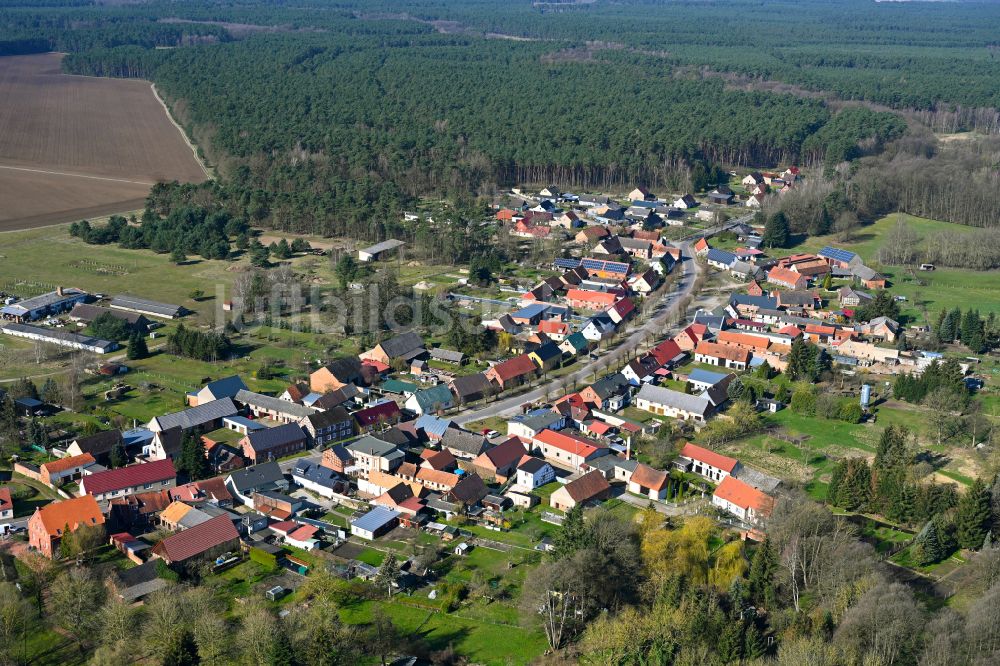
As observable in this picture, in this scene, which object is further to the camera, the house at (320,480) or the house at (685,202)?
the house at (685,202)

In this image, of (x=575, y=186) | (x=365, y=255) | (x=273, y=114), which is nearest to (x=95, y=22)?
(x=273, y=114)

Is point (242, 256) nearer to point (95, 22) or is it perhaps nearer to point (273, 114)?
point (273, 114)

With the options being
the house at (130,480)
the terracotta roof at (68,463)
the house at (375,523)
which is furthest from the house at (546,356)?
the terracotta roof at (68,463)

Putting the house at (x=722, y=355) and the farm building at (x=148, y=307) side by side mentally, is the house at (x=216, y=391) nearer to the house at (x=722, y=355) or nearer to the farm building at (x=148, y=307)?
the farm building at (x=148, y=307)

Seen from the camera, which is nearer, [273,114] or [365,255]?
[365,255]

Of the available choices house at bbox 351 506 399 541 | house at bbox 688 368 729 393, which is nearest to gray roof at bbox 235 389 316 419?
house at bbox 351 506 399 541

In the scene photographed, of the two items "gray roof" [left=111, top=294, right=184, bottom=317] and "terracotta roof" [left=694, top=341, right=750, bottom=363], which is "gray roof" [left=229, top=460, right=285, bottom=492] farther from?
"terracotta roof" [left=694, top=341, right=750, bottom=363]
